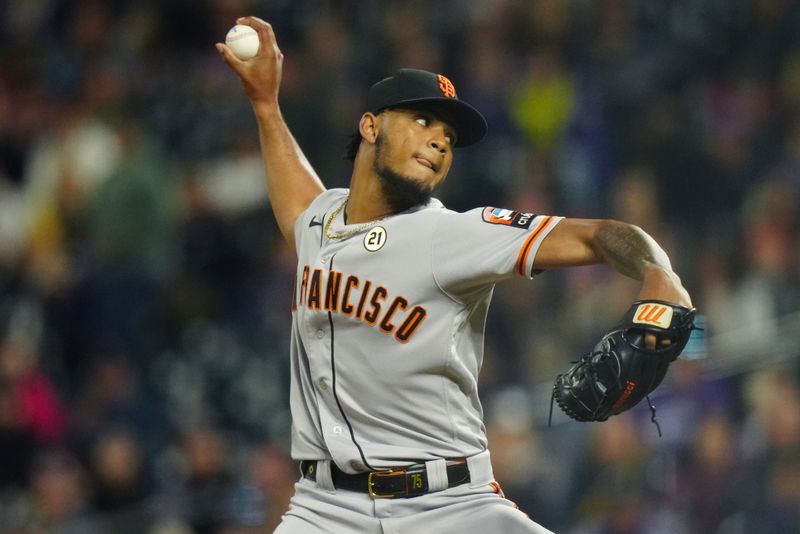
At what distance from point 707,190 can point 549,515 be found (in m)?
2.14

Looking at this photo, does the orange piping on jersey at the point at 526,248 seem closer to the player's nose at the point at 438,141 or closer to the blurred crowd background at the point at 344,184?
the player's nose at the point at 438,141

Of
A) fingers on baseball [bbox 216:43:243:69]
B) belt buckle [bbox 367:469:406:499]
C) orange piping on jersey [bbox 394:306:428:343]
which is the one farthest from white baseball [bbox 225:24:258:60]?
A: belt buckle [bbox 367:469:406:499]

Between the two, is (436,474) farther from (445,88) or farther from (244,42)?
(244,42)

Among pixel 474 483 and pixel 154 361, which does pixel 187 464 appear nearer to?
pixel 154 361

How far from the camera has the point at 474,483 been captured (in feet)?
12.1

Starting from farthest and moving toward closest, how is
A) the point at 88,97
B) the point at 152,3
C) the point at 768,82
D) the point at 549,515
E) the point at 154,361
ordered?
the point at 152,3 → the point at 88,97 → the point at 154,361 → the point at 768,82 → the point at 549,515

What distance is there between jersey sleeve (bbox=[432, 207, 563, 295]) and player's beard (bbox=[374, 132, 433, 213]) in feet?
0.62

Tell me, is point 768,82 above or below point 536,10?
below

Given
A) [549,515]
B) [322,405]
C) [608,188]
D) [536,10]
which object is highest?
[536,10]

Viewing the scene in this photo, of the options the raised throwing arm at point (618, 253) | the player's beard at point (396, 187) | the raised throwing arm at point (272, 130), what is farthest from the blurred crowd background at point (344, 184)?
the raised throwing arm at point (618, 253)

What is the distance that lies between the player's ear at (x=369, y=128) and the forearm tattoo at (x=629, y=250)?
97cm

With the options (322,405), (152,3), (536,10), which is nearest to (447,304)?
(322,405)

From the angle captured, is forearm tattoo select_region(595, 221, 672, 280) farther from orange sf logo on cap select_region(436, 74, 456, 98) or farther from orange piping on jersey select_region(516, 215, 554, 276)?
orange sf logo on cap select_region(436, 74, 456, 98)

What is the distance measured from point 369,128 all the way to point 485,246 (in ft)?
2.33
